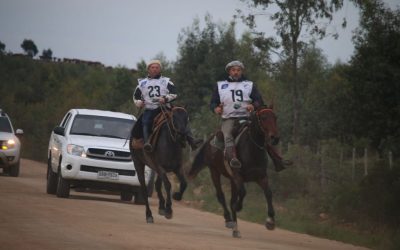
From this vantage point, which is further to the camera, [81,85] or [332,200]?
[81,85]

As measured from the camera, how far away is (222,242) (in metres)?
14.3

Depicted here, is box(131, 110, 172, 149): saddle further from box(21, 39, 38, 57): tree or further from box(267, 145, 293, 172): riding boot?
box(21, 39, 38, 57): tree

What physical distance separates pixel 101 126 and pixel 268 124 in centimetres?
873

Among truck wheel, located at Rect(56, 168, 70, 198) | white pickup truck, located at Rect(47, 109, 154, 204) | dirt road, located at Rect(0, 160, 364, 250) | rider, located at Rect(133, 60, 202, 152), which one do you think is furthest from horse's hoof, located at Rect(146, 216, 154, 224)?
truck wheel, located at Rect(56, 168, 70, 198)

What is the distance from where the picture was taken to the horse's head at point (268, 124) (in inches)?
626

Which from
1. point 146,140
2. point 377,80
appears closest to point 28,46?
point 377,80

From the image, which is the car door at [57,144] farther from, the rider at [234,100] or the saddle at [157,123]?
the rider at [234,100]

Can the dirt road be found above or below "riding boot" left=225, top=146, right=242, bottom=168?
below

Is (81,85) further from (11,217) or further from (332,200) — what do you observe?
(11,217)

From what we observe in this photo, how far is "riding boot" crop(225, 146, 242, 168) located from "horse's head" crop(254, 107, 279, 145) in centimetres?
65

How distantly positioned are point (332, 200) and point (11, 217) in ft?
36.0

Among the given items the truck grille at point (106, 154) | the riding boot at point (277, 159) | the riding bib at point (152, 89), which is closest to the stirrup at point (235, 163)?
the riding boot at point (277, 159)

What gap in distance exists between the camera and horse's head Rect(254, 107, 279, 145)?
15906mm

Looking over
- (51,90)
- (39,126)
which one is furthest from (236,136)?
(51,90)
